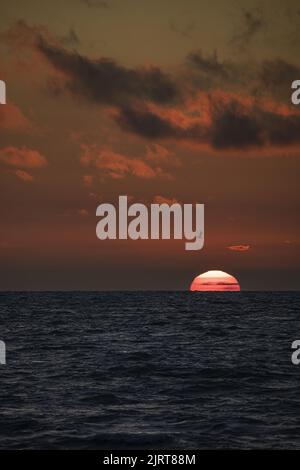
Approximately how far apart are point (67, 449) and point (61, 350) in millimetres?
26374

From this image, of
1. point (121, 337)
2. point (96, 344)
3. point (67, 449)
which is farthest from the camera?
point (121, 337)

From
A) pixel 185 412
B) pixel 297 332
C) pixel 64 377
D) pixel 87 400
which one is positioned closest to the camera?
pixel 185 412

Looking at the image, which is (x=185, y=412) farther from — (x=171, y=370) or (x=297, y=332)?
(x=297, y=332)

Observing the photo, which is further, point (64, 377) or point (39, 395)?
point (64, 377)

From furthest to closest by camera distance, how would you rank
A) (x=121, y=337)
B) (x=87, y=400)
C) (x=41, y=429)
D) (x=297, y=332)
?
(x=297, y=332) < (x=121, y=337) < (x=87, y=400) < (x=41, y=429)

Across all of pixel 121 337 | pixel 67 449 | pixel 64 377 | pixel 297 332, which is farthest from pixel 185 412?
pixel 297 332

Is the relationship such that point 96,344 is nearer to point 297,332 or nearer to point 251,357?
point 251,357

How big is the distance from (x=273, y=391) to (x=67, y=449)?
39.3 feet

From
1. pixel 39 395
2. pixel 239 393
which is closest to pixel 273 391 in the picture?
pixel 239 393

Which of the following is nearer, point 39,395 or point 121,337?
point 39,395

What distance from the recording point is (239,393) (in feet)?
82.8

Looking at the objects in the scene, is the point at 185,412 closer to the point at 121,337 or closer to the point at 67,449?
the point at 67,449

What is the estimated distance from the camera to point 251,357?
1496 inches
